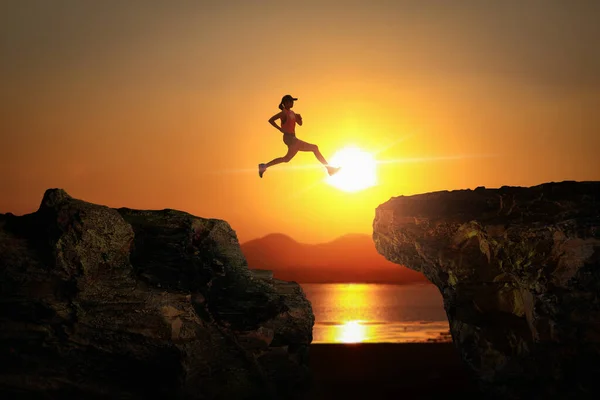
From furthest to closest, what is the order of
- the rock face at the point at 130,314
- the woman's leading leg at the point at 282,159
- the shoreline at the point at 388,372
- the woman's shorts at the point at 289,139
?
the woman's leading leg at the point at 282,159 < the woman's shorts at the point at 289,139 < the shoreline at the point at 388,372 < the rock face at the point at 130,314

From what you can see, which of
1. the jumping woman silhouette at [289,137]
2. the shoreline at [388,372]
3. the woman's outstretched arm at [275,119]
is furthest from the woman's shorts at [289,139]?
the shoreline at [388,372]

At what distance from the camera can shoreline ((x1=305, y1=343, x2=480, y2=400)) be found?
17.6m

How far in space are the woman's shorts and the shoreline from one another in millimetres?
6353

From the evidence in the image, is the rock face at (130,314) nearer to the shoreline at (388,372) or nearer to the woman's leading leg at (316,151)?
the shoreline at (388,372)

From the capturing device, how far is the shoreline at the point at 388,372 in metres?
17.6

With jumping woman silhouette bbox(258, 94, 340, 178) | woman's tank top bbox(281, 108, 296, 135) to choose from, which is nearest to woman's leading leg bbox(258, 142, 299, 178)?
jumping woman silhouette bbox(258, 94, 340, 178)

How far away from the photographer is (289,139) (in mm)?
18156

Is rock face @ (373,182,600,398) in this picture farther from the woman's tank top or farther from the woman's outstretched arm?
the woman's outstretched arm

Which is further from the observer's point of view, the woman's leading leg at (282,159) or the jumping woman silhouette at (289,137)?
the woman's leading leg at (282,159)

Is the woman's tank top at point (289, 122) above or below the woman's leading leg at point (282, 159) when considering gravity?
above

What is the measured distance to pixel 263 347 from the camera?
1705cm

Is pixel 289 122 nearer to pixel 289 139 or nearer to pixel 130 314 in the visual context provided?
pixel 289 139

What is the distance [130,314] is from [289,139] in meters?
6.08

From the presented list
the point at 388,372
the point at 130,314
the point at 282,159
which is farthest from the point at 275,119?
the point at 388,372
